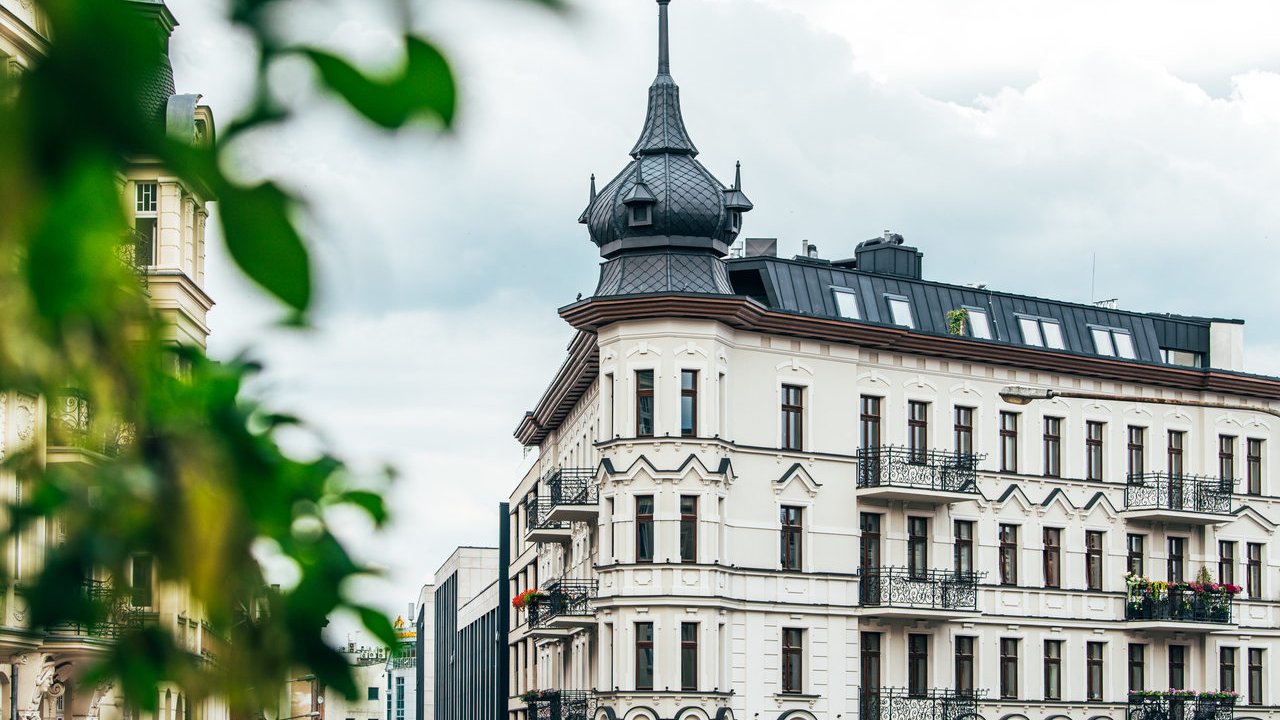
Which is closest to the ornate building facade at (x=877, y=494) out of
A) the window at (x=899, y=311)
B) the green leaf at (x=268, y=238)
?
the window at (x=899, y=311)

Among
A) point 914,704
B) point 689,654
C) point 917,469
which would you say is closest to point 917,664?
point 914,704

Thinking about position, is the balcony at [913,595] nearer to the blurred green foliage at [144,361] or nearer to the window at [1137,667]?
the window at [1137,667]

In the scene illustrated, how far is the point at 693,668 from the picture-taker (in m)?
44.7

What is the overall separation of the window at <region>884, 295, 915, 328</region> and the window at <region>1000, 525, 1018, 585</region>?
18.7 ft

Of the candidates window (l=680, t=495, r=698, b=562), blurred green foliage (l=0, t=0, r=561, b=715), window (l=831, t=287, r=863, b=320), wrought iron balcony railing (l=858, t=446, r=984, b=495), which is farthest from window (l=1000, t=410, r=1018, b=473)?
blurred green foliage (l=0, t=0, r=561, b=715)

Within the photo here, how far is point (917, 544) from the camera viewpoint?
48.7 metres

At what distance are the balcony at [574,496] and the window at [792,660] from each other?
5475 mm

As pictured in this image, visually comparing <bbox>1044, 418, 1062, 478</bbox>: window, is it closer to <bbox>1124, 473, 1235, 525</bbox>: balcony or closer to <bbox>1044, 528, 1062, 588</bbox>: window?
<bbox>1044, 528, 1062, 588</bbox>: window

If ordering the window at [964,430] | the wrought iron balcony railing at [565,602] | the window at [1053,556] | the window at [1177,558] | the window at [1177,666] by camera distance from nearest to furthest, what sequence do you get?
the wrought iron balcony railing at [565,602]
the window at [964,430]
the window at [1053,556]
the window at [1177,666]
the window at [1177,558]

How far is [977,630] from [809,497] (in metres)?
5.88

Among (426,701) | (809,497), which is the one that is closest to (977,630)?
(809,497)

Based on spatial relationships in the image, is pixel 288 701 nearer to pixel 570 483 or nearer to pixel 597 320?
pixel 597 320

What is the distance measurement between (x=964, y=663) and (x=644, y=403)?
10.9 metres

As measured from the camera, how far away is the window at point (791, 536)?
46.8m
